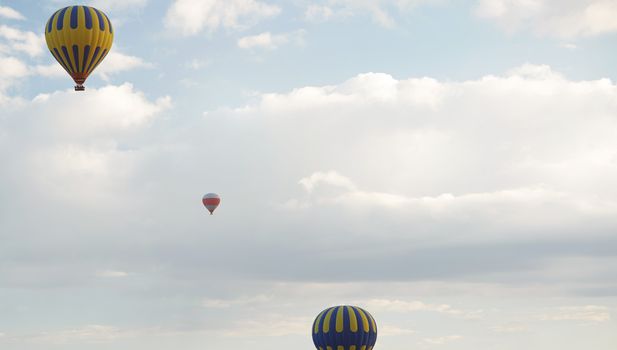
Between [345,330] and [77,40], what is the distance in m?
46.1

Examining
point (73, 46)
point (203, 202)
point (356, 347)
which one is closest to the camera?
point (73, 46)

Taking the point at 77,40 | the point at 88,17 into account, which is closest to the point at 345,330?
the point at 77,40

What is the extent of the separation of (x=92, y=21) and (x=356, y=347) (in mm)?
47978

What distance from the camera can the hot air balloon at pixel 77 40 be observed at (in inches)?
3898

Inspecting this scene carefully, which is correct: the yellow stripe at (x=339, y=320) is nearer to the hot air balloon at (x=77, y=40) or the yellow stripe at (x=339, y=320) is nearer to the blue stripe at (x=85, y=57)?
the hot air balloon at (x=77, y=40)

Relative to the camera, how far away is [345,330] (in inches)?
4751

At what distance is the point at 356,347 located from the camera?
120 m

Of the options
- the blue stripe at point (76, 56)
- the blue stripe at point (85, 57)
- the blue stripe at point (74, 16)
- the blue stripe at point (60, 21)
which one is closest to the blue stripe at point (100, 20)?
the blue stripe at point (74, 16)

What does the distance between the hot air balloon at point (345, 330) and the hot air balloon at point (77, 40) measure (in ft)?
138

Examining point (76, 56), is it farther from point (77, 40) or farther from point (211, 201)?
point (211, 201)

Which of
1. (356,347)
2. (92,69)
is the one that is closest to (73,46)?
(92,69)

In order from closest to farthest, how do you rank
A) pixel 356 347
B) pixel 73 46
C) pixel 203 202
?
pixel 73 46 < pixel 356 347 < pixel 203 202

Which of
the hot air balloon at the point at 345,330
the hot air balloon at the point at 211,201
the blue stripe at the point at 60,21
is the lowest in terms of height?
the hot air balloon at the point at 345,330

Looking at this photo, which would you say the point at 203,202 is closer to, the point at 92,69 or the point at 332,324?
the point at 332,324
